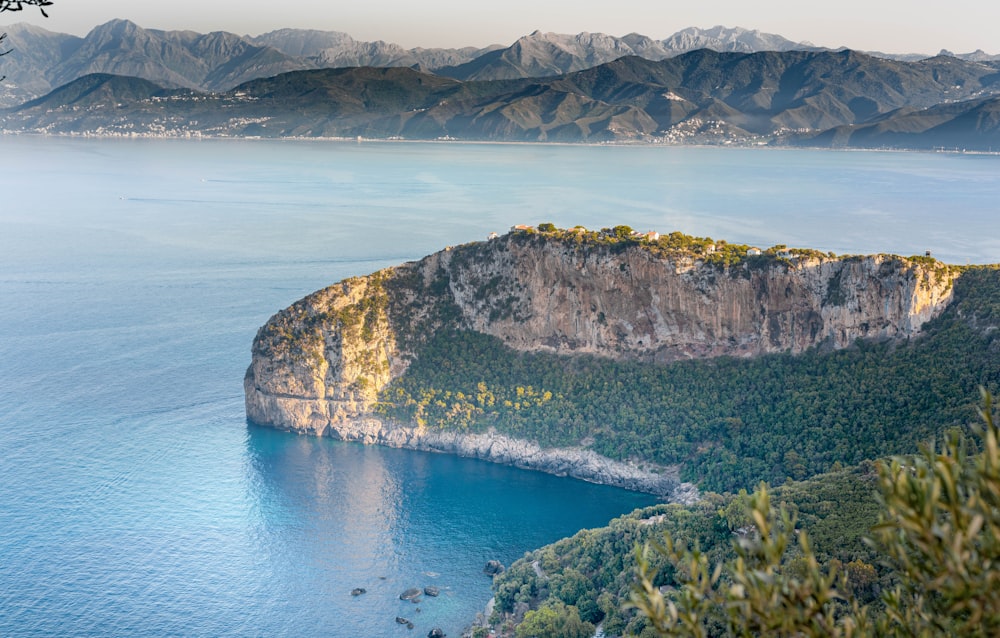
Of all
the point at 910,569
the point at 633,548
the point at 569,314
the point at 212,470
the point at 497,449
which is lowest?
the point at 212,470

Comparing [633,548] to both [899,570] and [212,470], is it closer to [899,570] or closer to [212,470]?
[899,570]

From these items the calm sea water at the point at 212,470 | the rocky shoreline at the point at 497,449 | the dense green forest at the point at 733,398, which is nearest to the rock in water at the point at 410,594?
the calm sea water at the point at 212,470

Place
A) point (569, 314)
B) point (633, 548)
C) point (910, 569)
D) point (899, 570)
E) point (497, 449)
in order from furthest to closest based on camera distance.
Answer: point (569, 314) → point (497, 449) → point (633, 548) → point (899, 570) → point (910, 569)

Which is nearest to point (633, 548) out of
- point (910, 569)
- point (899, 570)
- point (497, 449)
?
point (899, 570)

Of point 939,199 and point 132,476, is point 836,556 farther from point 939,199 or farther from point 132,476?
point 939,199

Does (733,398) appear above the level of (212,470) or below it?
above

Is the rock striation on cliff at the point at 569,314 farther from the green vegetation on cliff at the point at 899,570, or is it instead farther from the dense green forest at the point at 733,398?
the green vegetation on cliff at the point at 899,570

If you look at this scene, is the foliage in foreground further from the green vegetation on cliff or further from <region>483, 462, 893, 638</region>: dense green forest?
<region>483, 462, 893, 638</region>: dense green forest
